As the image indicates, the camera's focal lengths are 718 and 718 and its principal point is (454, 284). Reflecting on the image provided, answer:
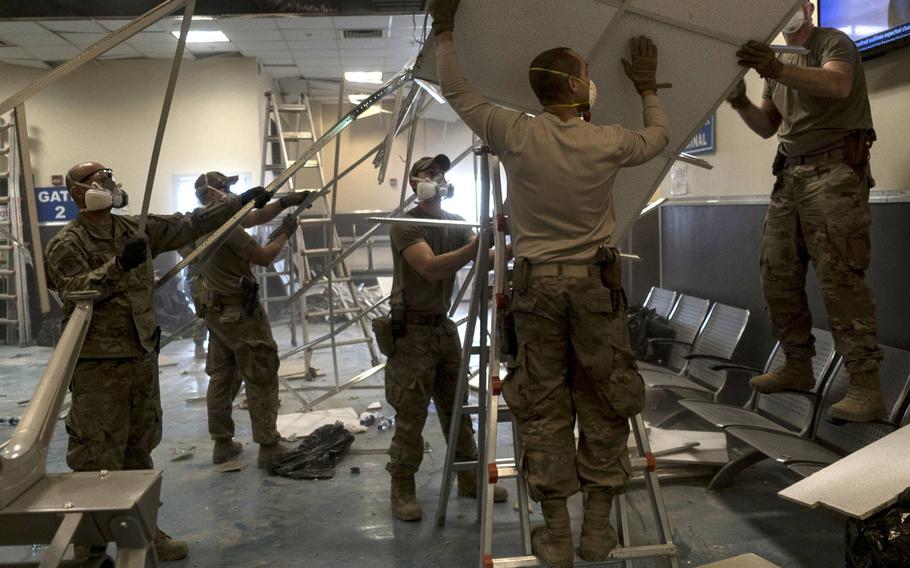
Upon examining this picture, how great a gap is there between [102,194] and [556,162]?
6.04 feet

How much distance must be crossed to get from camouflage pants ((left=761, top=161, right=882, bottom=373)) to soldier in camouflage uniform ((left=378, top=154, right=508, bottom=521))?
1.43m

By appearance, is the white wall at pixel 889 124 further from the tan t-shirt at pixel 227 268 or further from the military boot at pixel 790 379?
the tan t-shirt at pixel 227 268

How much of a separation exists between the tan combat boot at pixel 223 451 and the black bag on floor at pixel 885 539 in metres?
3.43

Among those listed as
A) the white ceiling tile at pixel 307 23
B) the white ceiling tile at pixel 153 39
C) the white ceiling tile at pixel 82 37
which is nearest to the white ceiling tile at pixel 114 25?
the white ceiling tile at pixel 153 39

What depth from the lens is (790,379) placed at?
3176 mm

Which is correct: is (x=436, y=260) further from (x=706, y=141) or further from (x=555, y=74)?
(x=706, y=141)

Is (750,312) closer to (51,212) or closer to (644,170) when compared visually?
(644,170)

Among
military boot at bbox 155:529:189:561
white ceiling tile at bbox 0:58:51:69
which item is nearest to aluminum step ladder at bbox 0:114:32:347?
white ceiling tile at bbox 0:58:51:69

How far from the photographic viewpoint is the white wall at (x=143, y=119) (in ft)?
31.6

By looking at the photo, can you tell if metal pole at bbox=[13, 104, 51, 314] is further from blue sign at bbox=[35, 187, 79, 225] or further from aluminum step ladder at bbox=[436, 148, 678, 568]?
blue sign at bbox=[35, 187, 79, 225]

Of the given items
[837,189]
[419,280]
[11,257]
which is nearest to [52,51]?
[11,257]

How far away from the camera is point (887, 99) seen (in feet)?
11.2

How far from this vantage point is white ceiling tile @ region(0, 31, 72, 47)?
8258mm

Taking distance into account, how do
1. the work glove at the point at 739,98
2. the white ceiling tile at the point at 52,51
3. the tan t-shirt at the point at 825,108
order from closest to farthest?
the tan t-shirt at the point at 825,108 < the work glove at the point at 739,98 < the white ceiling tile at the point at 52,51
